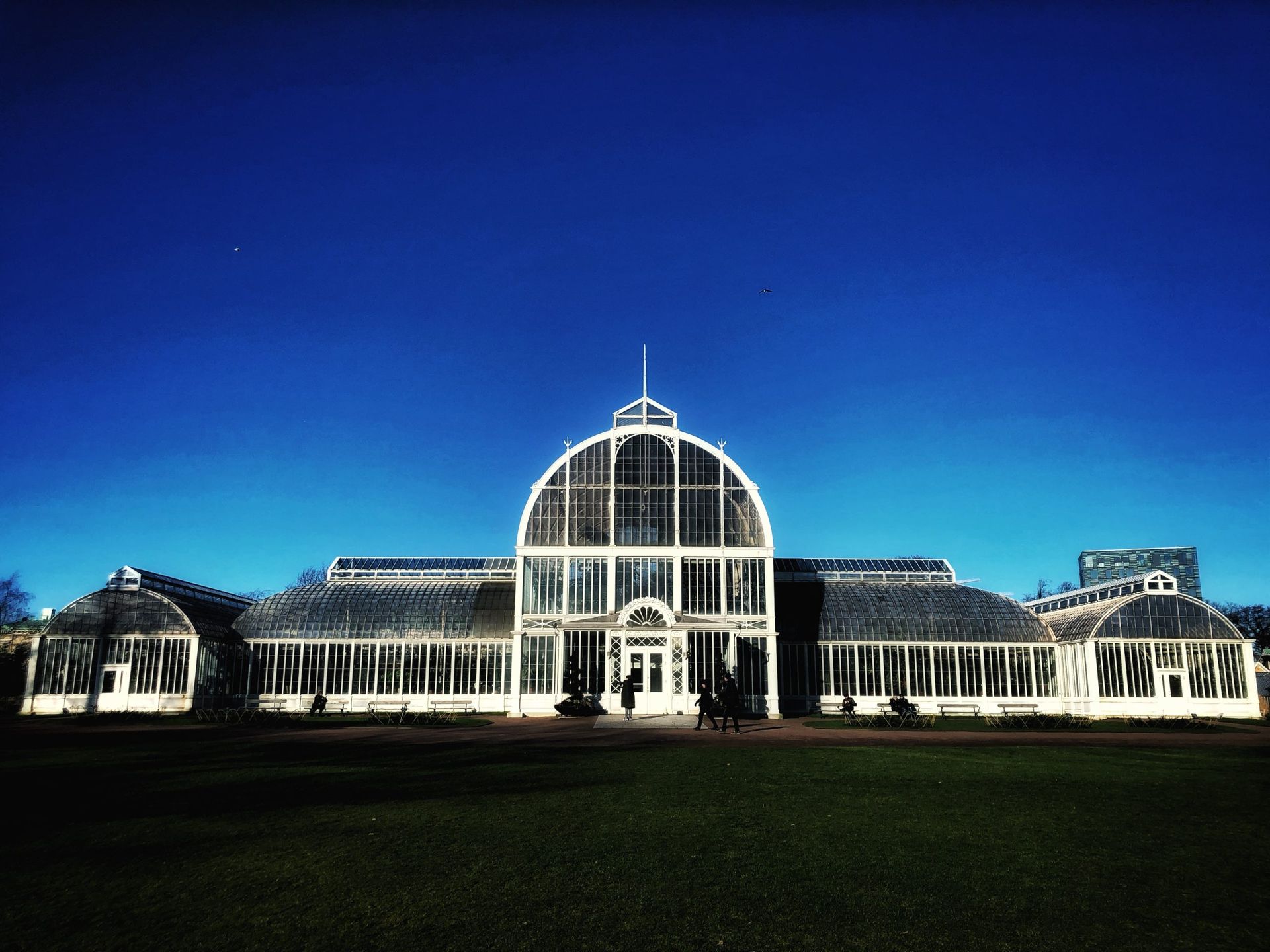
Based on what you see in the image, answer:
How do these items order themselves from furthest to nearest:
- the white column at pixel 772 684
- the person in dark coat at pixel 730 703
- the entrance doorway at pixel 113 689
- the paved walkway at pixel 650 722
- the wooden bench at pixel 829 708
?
the entrance doorway at pixel 113 689 → the wooden bench at pixel 829 708 → the white column at pixel 772 684 → the paved walkway at pixel 650 722 → the person in dark coat at pixel 730 703

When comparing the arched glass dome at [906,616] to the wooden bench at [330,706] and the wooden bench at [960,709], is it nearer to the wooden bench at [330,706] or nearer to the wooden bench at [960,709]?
the wooden bench at [960,709]

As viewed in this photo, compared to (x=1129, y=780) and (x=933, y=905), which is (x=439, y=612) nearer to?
(x=1129, y=780)

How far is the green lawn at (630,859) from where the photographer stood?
8570 mm

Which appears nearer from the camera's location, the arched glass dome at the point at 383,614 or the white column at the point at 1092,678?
the white column at the point at 1092,678

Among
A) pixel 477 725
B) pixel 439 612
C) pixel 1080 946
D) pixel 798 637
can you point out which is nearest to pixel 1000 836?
pixel 1080 946

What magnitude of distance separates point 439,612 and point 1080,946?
46.1 meters

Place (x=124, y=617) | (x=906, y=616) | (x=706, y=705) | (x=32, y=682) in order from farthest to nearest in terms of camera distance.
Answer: (x=906, y=616), (x=124, y=617), (x=32, y=682), (x=706, y=705)

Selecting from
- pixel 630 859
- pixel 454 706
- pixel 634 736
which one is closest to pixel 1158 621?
pixel 634 736

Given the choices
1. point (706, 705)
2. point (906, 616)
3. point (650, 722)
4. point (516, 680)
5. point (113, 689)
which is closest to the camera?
point (706, 705)

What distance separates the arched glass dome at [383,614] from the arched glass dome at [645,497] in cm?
665

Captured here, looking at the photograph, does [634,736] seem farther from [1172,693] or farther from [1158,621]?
[1158,621]

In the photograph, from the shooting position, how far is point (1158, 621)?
49.1 meters

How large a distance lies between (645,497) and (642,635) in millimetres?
7688

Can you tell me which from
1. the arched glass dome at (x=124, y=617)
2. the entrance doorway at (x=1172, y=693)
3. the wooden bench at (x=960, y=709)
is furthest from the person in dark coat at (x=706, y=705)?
the arched glass dome at (x=124, y=617)
